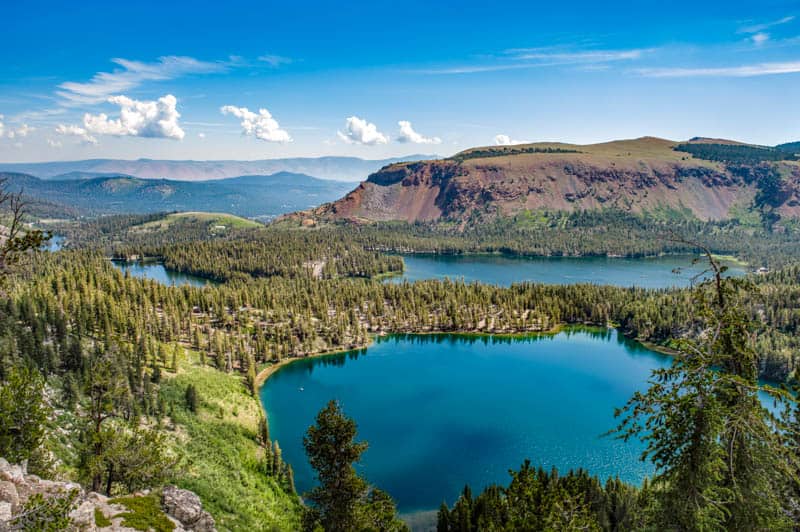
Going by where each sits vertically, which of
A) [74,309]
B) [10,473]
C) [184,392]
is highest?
[10,473]

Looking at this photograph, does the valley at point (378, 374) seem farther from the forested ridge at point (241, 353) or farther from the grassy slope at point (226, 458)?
the forested ridge at point (241, 353)

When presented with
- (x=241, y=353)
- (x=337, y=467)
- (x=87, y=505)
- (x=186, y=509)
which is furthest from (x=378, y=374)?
(x=87, y=505)

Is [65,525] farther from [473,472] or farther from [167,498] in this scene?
[473,472]

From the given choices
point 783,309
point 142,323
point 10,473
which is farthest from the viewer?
point 783,309

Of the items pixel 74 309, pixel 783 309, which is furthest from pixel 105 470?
pixel 783 309

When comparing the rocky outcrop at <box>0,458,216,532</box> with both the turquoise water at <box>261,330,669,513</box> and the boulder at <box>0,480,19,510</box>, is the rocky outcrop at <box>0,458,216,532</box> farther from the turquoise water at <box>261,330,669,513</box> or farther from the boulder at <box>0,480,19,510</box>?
the turquoise water at <box>261,330,669,513</box>

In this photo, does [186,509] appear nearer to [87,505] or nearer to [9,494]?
[87,505]

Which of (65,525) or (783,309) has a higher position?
(65,525)

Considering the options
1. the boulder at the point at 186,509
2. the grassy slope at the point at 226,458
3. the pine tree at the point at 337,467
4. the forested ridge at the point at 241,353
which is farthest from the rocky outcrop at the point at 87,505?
the pine tree at the point at 337,467
